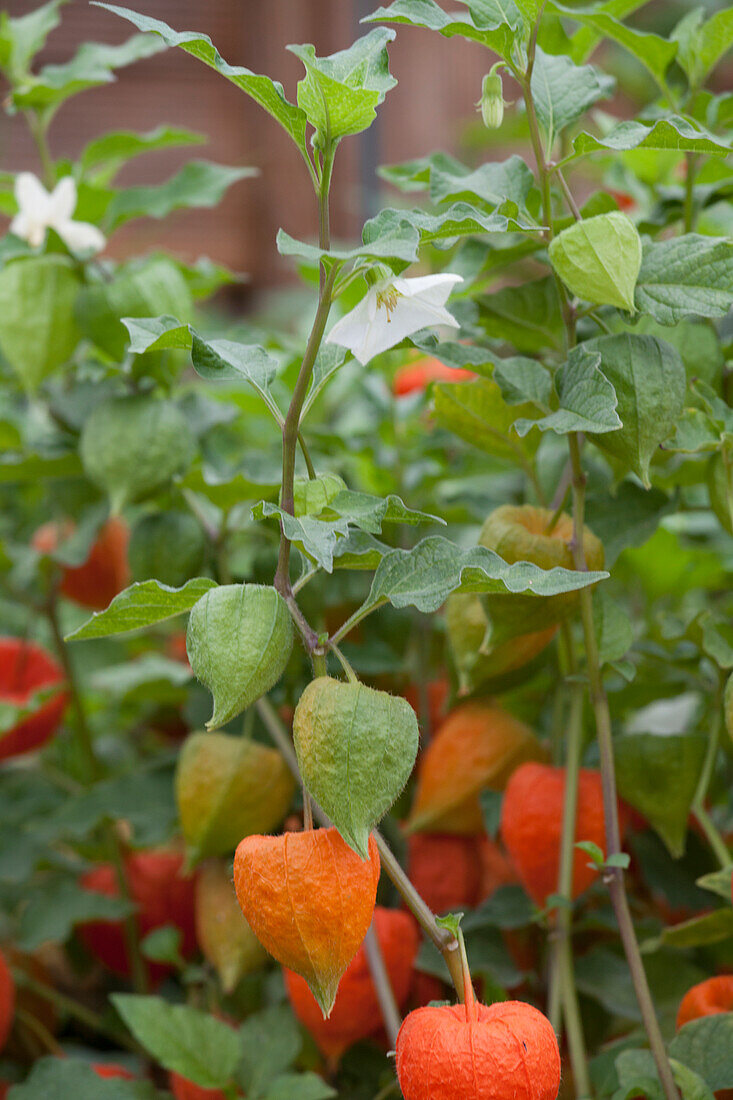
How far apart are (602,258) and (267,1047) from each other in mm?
367

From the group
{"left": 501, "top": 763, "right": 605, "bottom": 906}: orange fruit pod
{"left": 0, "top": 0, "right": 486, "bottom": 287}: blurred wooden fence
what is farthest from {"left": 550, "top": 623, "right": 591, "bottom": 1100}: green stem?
{"left": 0, "top": 0, "right": 486, "bottom": 287}: blurred wooden fence

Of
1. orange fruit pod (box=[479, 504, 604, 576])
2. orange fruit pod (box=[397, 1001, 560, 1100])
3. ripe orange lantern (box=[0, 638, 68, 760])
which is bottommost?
ripe orange lantern (box=[0, 638, 68, 760])

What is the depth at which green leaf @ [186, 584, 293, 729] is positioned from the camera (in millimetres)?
321

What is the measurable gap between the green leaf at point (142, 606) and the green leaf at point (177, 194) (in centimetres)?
34

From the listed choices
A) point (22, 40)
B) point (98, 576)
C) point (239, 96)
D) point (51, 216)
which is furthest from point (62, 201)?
point (239, 96)

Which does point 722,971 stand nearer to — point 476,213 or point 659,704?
point 659,704

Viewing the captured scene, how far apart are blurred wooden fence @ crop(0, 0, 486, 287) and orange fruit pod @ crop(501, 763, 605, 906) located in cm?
Answer: 157

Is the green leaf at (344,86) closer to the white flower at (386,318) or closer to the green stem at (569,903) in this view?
the white flower at (386,318)

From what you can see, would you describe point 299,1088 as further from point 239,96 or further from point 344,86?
point 239,96

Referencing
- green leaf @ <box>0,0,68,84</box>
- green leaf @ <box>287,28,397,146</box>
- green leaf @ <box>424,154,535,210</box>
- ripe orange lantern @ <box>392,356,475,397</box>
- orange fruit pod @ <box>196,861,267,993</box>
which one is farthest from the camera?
ripe orange lantern @ <box>392,356,475,397</box>

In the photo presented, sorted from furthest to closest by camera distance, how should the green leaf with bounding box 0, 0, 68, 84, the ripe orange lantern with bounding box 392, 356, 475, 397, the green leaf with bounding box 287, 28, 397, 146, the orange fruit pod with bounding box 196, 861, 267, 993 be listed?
1. the ripe orange lantern with bounding box 392, 356, 475, 397
2. the green leaf with bounding box 0, 0, 68, 84
3. the orange fruit pod with bounding box 196, 861, 267, 993
4. the green leaf with bounding box 287, 28, 397, 146

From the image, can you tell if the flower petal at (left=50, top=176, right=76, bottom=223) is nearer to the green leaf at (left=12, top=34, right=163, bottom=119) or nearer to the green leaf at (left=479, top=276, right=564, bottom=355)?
the green leaf at (left=12, top=34, right=163, bottom=119)

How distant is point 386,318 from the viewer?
1.19 ft

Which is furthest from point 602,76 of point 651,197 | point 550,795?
point 550,795
